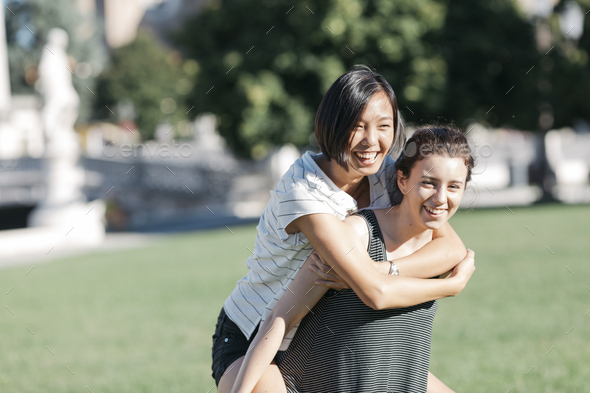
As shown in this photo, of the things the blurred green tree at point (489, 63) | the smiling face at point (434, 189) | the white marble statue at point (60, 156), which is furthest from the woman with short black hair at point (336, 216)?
the blurred green tree at point (489, 63)

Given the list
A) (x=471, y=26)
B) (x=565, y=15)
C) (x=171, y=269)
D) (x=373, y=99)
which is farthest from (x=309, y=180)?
(x=565, y=15)

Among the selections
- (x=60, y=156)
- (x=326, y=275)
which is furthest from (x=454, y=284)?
(x=60, y=156)

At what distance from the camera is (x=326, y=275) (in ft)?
6.68

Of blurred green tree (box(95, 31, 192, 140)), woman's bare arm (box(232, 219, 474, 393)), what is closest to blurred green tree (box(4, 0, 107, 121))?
blurred green tree (box(95, 31, 192, 140))

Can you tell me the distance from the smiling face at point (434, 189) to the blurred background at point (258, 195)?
0.39 meters

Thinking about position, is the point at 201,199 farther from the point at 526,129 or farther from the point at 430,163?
the point at 430,163

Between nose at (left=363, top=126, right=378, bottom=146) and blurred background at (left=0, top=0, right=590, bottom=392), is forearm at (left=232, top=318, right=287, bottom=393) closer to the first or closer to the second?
nose at (left=363, top=126, right=378, bottom=146)

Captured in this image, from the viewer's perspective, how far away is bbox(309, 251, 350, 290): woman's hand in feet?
6.66

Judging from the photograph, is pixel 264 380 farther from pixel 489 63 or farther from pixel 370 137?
pixel 489 63

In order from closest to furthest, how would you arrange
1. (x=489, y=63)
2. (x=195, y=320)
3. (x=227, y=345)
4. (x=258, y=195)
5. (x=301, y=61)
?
(x=227, y=345) → (x=195, y=320) → (x=301, y=61) → (x=489, y=63) → (x=258, y=195)

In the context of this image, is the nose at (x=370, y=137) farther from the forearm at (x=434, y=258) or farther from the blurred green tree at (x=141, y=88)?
the blurred green tree at (x=141, y=88)

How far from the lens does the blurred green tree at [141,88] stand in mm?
39719

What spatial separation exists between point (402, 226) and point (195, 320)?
5.46 metres

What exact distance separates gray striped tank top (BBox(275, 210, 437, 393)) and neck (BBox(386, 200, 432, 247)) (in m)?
0.06
